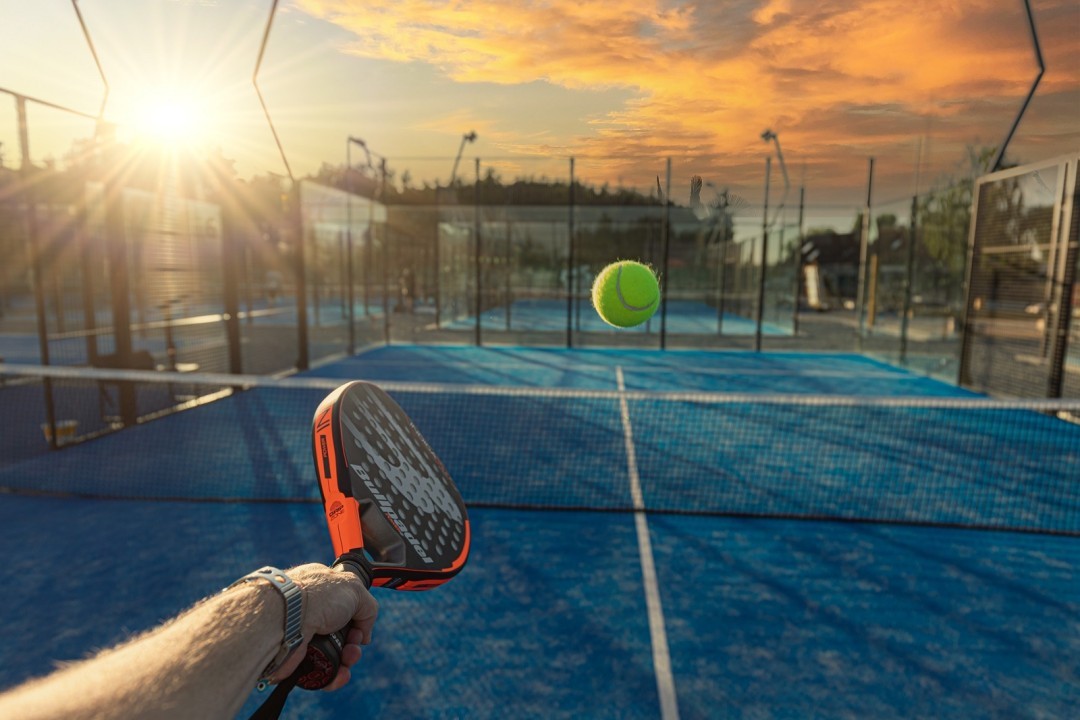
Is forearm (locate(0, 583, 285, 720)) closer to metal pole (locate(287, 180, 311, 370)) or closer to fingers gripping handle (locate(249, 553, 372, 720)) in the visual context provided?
fingers gripping handle (locate(249, 553, 372, 720))

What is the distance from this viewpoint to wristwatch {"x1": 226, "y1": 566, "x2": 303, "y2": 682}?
1.03 m

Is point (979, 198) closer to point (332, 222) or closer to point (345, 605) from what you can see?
point (345, 605)

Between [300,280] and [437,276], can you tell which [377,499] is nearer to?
[300,280]

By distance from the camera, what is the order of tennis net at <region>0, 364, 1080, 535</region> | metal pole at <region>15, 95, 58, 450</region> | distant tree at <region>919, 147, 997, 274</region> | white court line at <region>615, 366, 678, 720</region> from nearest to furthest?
white court line at <region>615, 366, 678, 720</region>, tennis net at <region>0, 364, 1080, 535</region>, metal pole at <region>15, 95, 58, 450</region>, distant tree at <region>919, 147, 997, 274</region>

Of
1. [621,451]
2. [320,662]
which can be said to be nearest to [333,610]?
[320,662]

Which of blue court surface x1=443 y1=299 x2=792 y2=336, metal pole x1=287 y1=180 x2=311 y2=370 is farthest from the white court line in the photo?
blue court surface x1=443 y1=299 x2=792 y2=336

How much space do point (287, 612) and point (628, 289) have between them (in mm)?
1046

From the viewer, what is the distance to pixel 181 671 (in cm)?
86

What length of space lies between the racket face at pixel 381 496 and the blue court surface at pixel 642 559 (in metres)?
2.41

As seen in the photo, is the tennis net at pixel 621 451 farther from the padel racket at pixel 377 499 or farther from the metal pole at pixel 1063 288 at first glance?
the padel racket at pixel 377 499

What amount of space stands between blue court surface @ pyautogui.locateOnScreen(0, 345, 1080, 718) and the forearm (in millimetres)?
2942

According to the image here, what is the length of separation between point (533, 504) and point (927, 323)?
22.6 metres

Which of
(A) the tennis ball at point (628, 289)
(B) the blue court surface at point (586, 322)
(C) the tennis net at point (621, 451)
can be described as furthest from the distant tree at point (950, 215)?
(A) the tennis ball at point (628, 289)

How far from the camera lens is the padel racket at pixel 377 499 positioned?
141 centimetres
